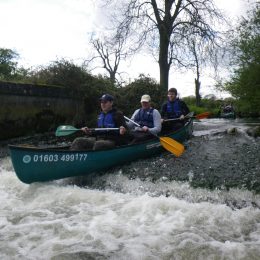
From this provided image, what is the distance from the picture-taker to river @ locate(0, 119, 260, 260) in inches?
Result: 178

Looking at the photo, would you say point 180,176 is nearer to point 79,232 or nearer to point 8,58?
point 79,232

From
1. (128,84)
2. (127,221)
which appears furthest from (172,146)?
(128,84)

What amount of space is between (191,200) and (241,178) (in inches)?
42.5

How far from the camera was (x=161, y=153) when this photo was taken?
905cm

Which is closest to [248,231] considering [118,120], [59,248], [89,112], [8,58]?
[59,248]

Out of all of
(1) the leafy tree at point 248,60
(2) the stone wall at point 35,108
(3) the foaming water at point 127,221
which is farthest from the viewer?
(1) the leafy tree at point 248,60

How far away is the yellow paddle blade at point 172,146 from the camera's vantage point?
8117 mm

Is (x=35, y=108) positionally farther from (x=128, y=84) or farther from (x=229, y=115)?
(x=229, y=115)

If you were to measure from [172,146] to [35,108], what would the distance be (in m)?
5.93

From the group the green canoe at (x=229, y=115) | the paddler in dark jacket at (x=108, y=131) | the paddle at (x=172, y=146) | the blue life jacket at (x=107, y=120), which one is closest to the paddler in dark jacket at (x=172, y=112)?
the paddle at (x=172, y=146)

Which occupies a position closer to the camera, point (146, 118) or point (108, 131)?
point (108, 131)

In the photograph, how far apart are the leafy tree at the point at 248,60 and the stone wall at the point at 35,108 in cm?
781

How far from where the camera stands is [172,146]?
817cm

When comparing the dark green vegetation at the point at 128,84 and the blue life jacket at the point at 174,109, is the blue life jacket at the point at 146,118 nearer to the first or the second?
the blue life jacket at the point at 174,109
